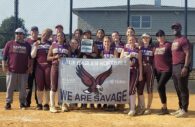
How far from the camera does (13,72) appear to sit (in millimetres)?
12461

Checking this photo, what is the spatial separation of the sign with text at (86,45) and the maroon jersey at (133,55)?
96 cm

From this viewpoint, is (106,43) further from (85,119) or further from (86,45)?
(85,119)

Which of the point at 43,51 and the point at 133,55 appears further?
the point at 43,51

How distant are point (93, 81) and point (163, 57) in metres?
1.87

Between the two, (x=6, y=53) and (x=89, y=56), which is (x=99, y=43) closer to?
(x=89, y=56)

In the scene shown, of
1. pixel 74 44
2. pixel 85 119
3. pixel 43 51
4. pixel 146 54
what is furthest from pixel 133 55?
pixel 43 51

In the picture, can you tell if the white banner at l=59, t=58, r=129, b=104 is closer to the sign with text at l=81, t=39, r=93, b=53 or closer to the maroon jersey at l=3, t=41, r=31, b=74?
the sign with text at l=81, t=39, r=93, b=53

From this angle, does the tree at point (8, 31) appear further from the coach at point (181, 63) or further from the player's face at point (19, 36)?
the coach at point (181, 63)

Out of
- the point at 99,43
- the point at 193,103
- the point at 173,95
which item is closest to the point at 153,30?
the point at 173,95

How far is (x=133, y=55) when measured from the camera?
461 inches

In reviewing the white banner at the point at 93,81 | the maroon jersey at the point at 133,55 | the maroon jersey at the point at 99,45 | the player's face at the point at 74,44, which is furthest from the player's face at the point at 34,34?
the maroon jersey at the point at 133,55

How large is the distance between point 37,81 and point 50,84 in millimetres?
364

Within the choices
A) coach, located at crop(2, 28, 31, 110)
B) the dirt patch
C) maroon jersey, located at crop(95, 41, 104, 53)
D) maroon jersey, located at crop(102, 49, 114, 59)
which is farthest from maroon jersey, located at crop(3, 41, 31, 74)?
maroon jersey, located at crop(102, 49, 114, 59)

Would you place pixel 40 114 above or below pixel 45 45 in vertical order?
below
